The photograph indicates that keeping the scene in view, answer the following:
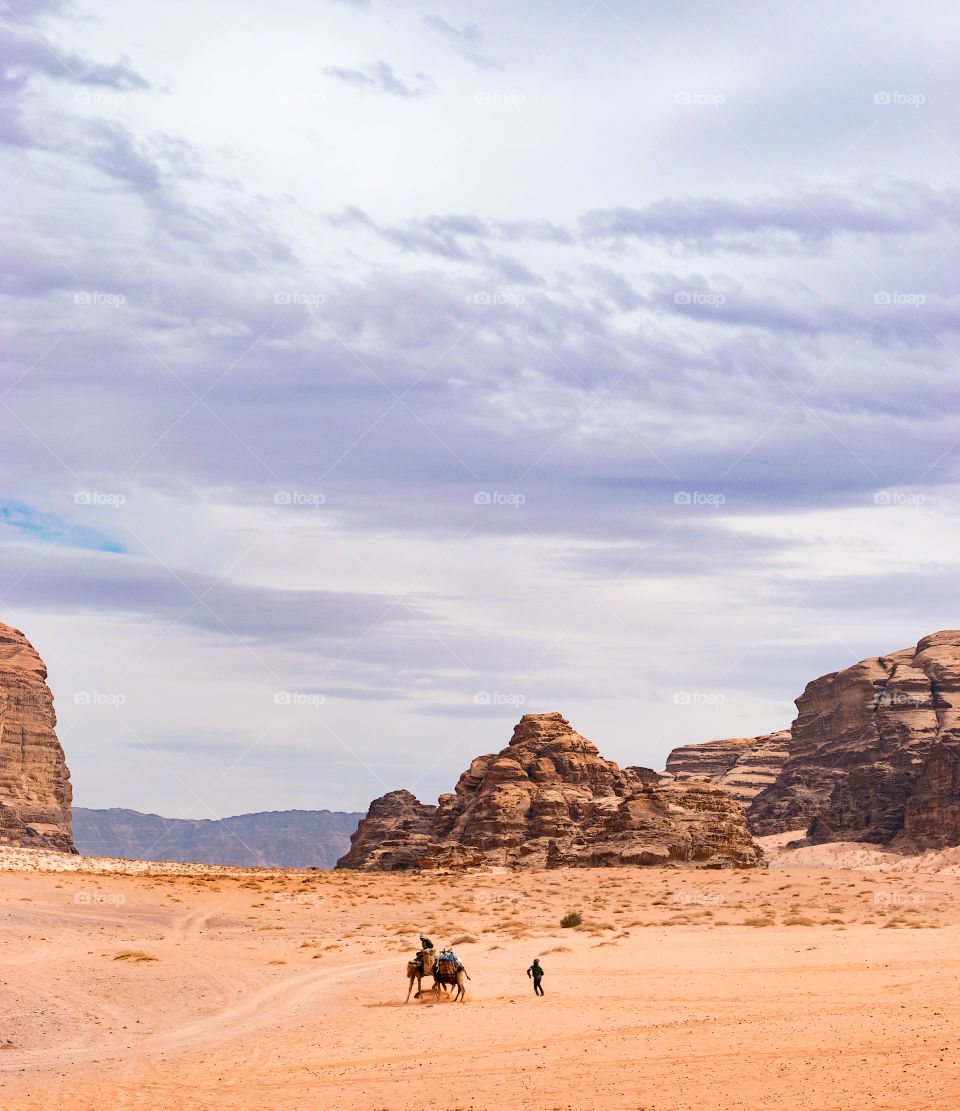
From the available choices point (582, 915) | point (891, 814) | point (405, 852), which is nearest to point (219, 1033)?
point (582, 915)

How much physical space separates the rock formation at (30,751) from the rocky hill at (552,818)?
47.3 m

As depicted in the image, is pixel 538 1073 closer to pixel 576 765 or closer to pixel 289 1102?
pixel 289 1102

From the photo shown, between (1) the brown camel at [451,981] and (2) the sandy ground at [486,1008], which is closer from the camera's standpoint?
(2) the sandy ground at [486,1008]

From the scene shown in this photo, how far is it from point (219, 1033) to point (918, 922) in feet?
104

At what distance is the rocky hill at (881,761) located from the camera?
138m

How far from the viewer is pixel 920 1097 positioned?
15.5 m

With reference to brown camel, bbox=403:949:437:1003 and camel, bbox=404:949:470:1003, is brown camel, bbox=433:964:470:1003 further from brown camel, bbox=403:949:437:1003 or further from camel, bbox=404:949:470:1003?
brown camel, bbox=403:949:437:1003

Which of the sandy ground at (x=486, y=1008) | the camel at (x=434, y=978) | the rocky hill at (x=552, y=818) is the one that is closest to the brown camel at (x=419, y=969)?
the camel at (x=434, y=978)

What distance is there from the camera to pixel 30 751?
154 meters

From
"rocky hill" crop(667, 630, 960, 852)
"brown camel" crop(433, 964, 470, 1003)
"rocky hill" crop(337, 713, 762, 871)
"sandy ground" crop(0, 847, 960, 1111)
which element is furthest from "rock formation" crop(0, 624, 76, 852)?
"brown camel" crop(433, 964, 470, 1003)

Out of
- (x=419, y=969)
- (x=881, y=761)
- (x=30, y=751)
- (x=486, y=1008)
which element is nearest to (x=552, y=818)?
(x=419, y=969)

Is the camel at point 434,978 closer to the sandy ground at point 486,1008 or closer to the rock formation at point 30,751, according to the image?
the sandy ground at point 486,1008

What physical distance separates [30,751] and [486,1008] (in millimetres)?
144105

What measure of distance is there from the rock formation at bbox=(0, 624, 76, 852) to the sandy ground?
330 feet
